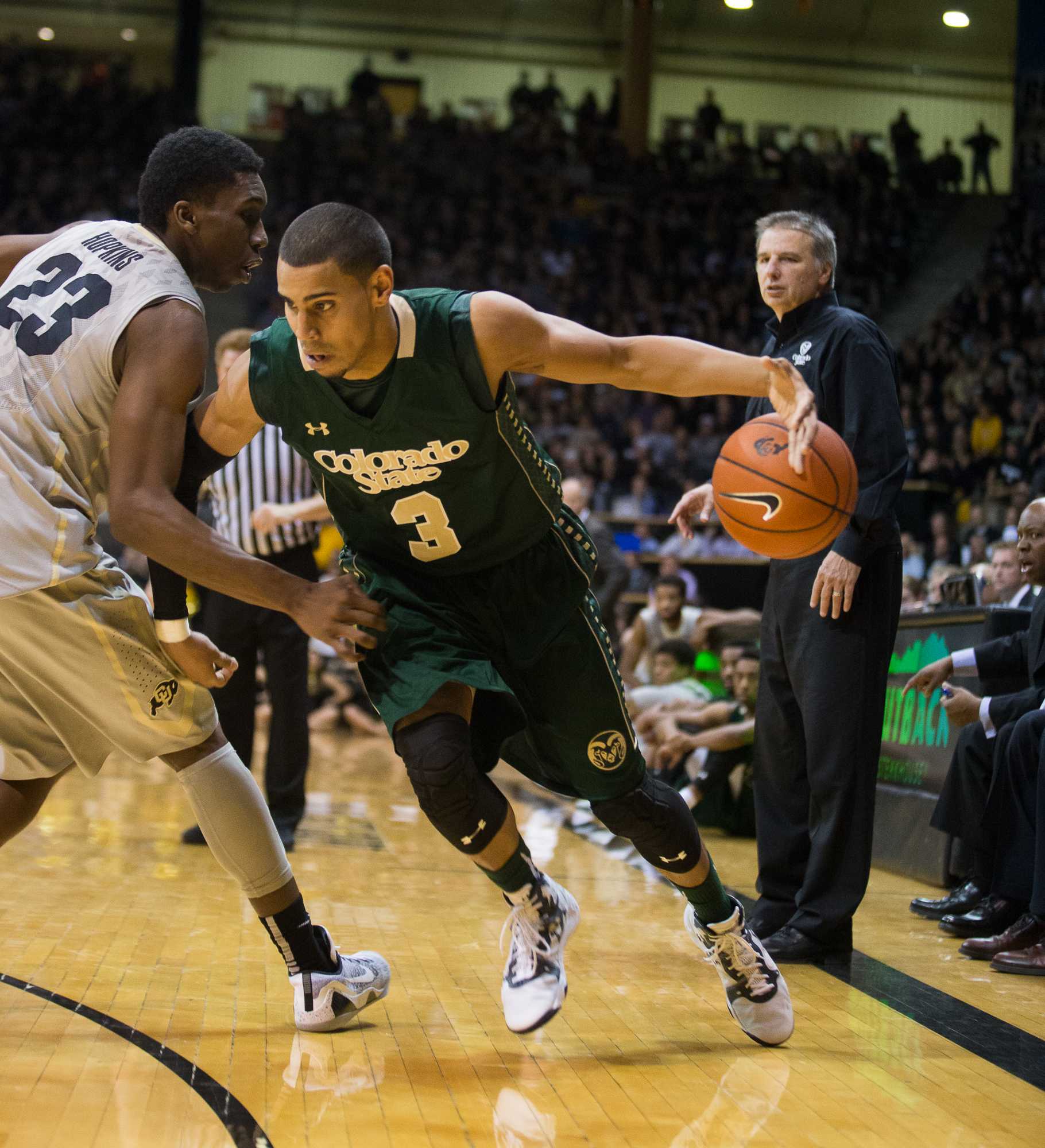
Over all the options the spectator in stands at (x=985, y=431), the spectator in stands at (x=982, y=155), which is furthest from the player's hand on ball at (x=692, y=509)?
the spectator in stands at (x=982, y=155)

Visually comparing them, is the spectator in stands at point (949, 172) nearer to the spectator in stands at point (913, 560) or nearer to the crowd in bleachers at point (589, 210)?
the crowd in bleachers at point (589, 210)

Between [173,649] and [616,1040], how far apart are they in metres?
1.25

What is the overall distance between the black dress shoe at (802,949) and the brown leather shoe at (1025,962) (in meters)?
0.43

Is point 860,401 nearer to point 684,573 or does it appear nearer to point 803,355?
point 803,355

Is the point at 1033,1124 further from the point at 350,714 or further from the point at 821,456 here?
the point at 350,714

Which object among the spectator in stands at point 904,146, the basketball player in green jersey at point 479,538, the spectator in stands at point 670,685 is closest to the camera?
the basketball player in green jersey at point 479,538

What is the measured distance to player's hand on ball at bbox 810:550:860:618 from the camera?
3.49 metres

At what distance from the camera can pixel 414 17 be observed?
2312 centimetres

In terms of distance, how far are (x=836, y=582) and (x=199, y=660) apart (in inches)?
68.3

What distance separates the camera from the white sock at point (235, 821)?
2.73m

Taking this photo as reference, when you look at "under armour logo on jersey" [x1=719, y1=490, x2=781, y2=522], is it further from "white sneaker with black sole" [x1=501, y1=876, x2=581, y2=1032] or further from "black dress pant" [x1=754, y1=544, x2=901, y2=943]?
"white sneaker with black sole" [x1=501, y1=876, x2=581, y2=1032]

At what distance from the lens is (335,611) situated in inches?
97.7

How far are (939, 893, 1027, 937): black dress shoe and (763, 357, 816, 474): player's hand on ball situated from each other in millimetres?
2237

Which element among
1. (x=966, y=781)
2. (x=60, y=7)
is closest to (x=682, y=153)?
(x=60, y=7)
